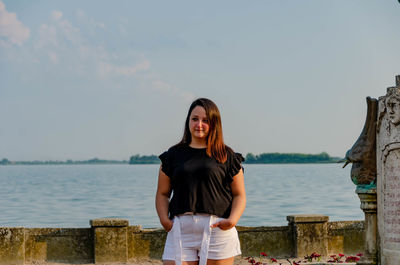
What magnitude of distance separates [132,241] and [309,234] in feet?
9.38

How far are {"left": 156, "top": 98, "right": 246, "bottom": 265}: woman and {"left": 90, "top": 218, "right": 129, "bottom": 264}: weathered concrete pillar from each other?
16.9ft

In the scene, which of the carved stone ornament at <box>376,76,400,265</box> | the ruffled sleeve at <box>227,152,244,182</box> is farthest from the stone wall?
the ruffled sleeve at <box>227,152,244,182</box>

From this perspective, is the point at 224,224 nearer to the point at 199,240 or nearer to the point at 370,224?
the point at 199,240

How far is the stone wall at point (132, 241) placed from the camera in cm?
955

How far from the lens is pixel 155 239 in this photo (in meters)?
9.81

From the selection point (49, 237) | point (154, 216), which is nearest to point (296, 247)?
point (49, 237)

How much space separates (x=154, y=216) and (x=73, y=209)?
6805 millimetres

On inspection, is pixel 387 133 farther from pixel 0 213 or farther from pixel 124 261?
pixel 0 213

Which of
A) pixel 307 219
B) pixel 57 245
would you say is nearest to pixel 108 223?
pixel 57 245

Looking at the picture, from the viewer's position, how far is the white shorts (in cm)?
439

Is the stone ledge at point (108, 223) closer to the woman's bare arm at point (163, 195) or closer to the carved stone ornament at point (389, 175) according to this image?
the carved stone ornament at point (389, 175)

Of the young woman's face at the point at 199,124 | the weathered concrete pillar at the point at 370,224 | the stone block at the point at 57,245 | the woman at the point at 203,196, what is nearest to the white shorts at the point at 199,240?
the woman at the point at 203,196

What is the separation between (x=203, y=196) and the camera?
14.6ft

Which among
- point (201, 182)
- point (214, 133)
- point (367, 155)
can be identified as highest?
point (214, 133)
